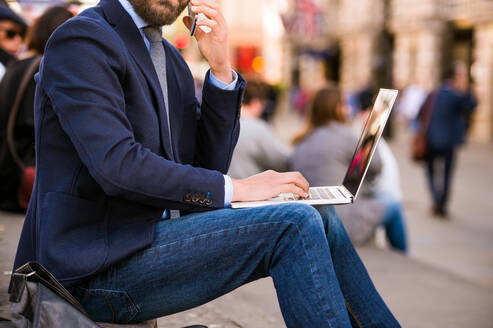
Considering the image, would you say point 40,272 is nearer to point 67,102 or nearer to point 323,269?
point 67,102

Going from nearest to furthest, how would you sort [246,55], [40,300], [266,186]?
[40,300] → [266,186] → [246,55]

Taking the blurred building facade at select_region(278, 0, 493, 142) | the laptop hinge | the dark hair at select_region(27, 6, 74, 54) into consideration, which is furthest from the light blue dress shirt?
the blurred building facade at select_region(278, 0, 493, 142)

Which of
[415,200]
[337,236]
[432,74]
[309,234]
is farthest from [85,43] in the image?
[432,74]

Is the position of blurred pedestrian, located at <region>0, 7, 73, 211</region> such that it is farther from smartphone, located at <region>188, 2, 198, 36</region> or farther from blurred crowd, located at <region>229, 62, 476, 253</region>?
smartphone, located at <region>188, 2, 198, 36</region>

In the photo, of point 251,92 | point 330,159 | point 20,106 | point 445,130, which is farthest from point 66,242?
point 445,130

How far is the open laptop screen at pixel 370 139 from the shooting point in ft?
7.09

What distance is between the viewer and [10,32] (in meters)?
5.39

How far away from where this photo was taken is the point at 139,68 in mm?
2014

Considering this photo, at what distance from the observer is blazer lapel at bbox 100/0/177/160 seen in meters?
2.01

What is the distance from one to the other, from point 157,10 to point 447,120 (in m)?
7.64

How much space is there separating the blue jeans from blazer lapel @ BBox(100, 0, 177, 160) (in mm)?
297

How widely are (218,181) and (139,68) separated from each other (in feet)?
1.44

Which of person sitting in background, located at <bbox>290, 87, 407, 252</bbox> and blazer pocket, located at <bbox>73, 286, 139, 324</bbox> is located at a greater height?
blazer pocket, located at <bbox>73, 286, 139, 324</bbox>

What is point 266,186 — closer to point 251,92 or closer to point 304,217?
point 304,217
